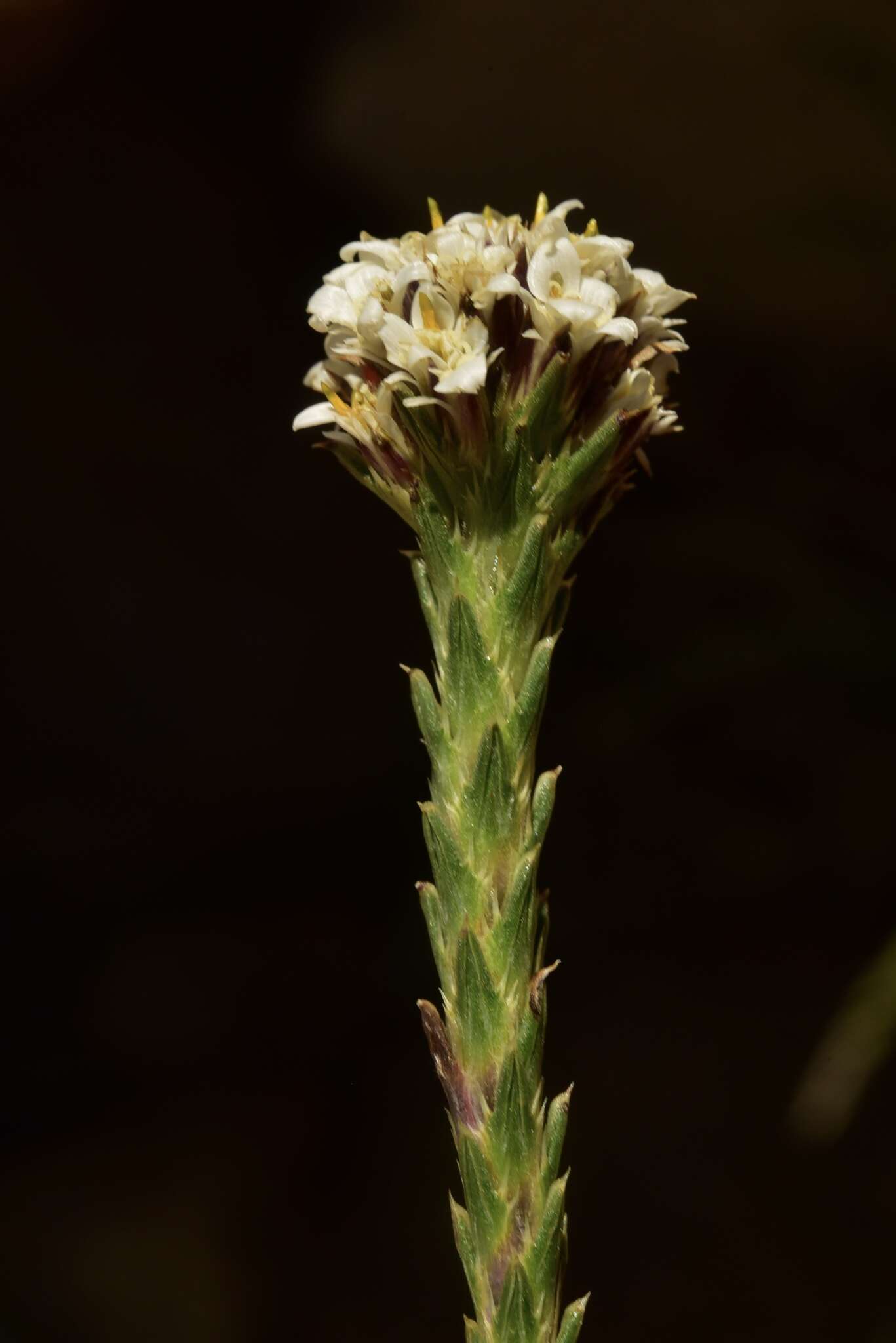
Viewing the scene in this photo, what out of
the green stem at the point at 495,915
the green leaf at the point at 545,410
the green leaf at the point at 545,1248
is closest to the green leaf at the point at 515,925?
the green stem at the point at 495,915

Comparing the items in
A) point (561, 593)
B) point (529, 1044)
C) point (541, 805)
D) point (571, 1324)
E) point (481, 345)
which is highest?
point (481, 345)

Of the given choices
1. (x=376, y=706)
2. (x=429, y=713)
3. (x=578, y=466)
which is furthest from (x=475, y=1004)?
(x=376, y=706)

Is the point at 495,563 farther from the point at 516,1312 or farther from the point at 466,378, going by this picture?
the point at 516,1312

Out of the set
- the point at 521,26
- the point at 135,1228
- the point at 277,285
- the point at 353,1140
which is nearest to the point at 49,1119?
the point at 135,1228

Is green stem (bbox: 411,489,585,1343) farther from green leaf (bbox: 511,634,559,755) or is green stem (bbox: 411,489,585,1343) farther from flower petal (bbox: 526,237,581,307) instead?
flower petal (bbox: 526,237,581,307)

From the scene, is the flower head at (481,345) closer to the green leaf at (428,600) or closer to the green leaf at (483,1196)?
the green leaf at (428,600)

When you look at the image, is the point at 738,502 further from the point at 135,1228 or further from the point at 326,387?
the point at 135,1228

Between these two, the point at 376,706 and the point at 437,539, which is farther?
the point at 376,706

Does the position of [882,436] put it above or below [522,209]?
below
